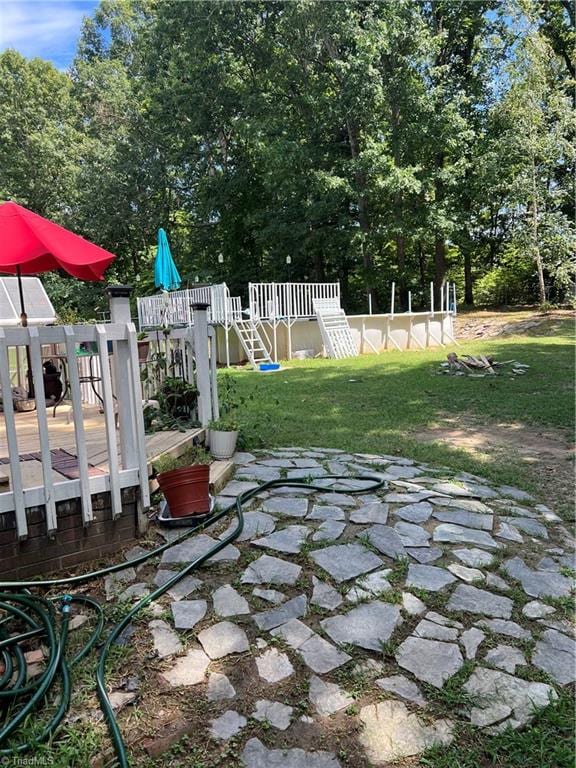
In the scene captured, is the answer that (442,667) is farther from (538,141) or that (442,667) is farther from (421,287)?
(421,287)

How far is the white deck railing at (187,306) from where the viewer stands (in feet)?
38.4

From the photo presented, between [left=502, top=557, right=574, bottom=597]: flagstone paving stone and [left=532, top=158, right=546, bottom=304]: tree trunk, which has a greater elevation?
[left=532, top=158, right=546, bottom=304]: tree trunk

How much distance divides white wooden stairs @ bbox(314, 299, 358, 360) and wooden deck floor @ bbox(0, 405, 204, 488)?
28.0ft

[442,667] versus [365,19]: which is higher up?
[365,19]

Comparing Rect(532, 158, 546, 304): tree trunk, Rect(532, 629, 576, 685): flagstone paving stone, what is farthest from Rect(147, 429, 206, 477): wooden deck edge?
Rect(532, 158, 546, 304): tree trunk

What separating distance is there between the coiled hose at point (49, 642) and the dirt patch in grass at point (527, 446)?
2256 millimetres

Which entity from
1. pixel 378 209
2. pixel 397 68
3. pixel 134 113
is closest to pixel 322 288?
pixel 378 209

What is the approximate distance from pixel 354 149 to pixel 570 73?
29.4 feet

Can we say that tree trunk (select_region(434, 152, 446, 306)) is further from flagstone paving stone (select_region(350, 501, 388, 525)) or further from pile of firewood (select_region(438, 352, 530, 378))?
flagstone paving stone (select_region(350, 501, 388, 525))

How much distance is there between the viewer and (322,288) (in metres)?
13.8

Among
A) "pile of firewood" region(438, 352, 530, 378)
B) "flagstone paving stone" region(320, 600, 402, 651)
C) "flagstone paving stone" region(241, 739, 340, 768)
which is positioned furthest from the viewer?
"pile of firewood" region(438, 352, 530, 378)

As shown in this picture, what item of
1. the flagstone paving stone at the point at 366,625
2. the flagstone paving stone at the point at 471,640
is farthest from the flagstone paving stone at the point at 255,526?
the flagstone paving stone at the point at 471,640

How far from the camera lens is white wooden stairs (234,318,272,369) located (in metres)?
11.4

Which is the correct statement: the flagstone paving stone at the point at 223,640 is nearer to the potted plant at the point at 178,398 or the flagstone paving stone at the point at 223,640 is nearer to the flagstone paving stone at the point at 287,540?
the flagstone paving stone at the point at 287,540
